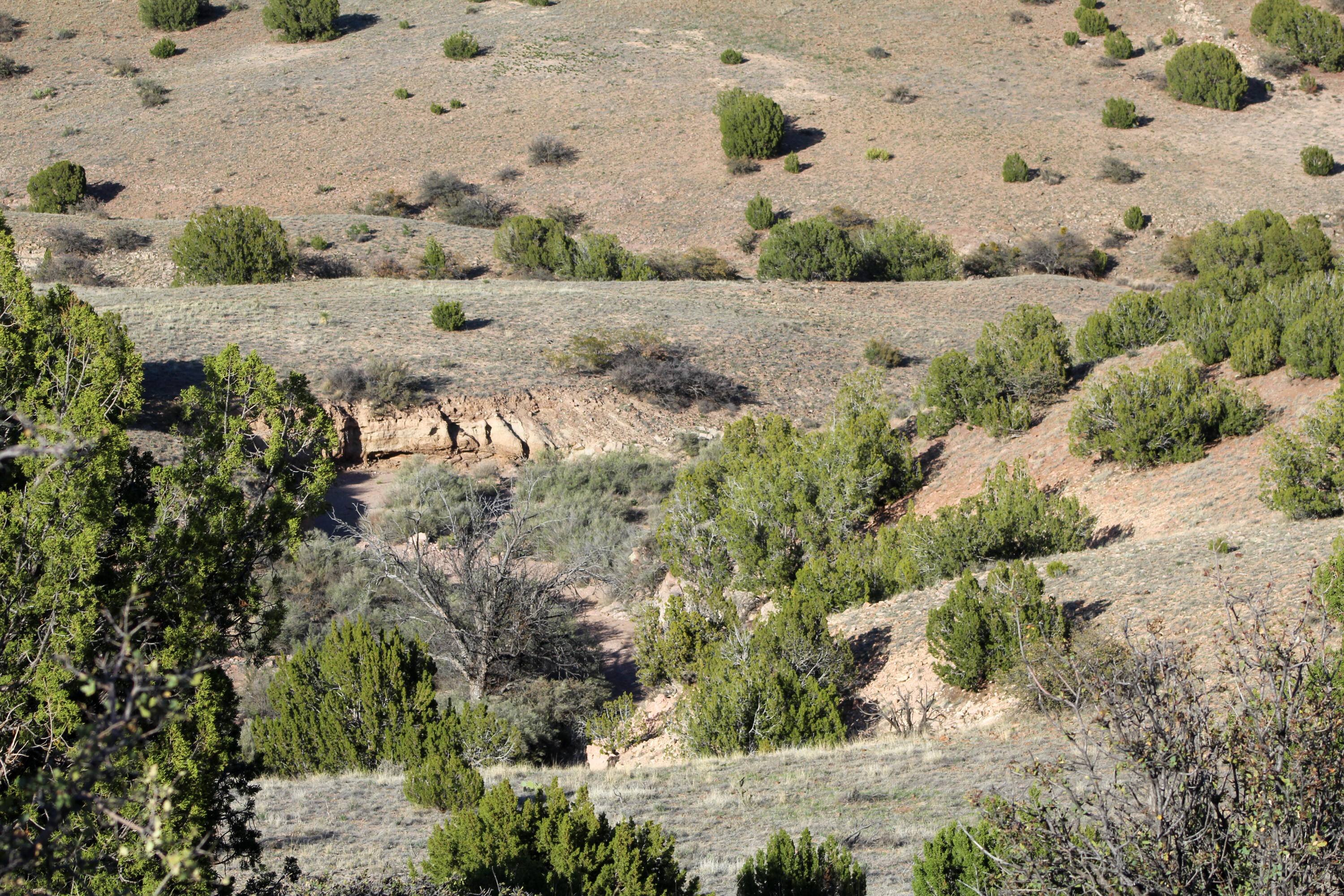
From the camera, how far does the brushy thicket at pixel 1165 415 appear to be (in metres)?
13.9

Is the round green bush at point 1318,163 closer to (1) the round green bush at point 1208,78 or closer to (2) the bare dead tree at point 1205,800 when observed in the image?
(1) the round green bush at point 1208,78

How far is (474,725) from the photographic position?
10289 millimetres

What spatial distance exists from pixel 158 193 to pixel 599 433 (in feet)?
84.8

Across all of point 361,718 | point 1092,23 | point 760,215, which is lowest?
point 760,215

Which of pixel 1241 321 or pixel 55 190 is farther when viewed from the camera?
pixel 55 190

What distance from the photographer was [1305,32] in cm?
4416

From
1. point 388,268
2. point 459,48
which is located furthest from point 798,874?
point 459,48

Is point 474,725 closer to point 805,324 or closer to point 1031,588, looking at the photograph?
point 1031,588

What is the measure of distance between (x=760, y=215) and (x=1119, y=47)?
75.0 ft

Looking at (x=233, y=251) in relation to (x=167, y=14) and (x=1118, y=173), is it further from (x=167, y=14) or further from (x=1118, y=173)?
(x=167, y=14)

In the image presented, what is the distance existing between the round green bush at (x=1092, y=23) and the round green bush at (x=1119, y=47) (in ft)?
4.61

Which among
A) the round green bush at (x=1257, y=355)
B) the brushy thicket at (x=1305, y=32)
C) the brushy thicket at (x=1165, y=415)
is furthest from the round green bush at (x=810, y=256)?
the brushy thicket at (x=1305, y=32)

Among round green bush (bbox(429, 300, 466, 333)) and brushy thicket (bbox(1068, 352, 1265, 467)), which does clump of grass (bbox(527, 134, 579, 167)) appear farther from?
brushy thicket (bbox(1068, 352, 1265, 467))

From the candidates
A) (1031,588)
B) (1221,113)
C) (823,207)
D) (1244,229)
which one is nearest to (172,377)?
(1031,588)
